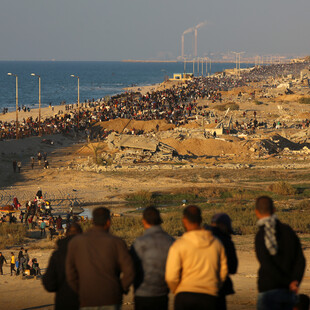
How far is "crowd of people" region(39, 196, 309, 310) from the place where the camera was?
18.0ft

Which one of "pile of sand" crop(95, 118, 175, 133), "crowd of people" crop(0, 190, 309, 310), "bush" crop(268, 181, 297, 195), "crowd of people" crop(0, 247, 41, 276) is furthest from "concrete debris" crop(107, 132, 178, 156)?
"crowd of people" crop(0, 190, 309, 310)

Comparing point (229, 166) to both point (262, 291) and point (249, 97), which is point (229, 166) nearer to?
point (262, 291)

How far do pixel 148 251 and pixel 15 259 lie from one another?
37.5 ft

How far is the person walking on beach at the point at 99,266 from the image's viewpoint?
547 centimetres

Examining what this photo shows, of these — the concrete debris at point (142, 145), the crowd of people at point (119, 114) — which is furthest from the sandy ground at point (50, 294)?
the crowd of people at point (119, 114)

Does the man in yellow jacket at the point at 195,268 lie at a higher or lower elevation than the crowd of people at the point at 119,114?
lower

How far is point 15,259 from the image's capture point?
54.1ft

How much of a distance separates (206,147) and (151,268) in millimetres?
37041

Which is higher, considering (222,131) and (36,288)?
(222,131)

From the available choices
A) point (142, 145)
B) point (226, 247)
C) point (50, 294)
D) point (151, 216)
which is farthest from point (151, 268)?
point (142, 145)

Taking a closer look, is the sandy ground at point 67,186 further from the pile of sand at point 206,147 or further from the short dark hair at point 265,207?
the short dark hair at point 265,207

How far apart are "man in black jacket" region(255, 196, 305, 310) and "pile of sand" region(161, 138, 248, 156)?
118 ft

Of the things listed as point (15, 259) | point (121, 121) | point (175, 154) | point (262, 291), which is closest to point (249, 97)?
point (121, 121)

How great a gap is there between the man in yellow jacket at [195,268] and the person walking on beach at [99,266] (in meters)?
0.41
